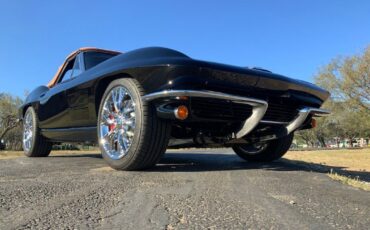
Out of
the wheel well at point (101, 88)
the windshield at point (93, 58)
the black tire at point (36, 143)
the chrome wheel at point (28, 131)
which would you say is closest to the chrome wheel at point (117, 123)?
the wheel well at point (101, 88)

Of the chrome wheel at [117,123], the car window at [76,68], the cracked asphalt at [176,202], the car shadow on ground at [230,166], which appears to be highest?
the car window at [76,68]

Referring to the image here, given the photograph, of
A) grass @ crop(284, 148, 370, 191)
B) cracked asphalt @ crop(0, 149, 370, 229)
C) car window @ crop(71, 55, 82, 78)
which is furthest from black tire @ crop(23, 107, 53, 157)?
grass @ crop(284, 148, 370, 191)

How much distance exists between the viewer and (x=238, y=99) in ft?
12.5

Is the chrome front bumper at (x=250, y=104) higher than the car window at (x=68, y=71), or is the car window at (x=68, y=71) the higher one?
the car window at (x=68, y=71)

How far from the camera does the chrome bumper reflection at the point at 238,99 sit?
357 cm

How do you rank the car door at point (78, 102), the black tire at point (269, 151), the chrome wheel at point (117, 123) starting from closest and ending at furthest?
the chrome wheel at point (117, 123), the car door at point (78, 102), the black tire at point (269, 151)

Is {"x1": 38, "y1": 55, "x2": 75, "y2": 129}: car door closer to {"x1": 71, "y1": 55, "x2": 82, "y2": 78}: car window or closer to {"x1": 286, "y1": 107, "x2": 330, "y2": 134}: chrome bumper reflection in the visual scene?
{"x1": 71, "y1": 55, "x2": 82, "y2": 78}: car window

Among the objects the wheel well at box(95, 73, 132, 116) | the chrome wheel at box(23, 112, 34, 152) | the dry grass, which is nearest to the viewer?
the wheel well at box(95, 73, 132, 116)

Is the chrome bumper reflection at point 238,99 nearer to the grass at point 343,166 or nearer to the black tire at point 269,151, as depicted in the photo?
the grass at point 343,166

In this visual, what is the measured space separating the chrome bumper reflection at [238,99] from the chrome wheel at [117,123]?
39 cm

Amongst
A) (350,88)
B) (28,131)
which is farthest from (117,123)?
(350,88)

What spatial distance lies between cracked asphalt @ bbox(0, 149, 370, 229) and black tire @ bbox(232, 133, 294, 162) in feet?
4.98

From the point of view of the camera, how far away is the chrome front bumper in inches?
141

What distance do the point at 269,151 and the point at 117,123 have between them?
2.25 metres
